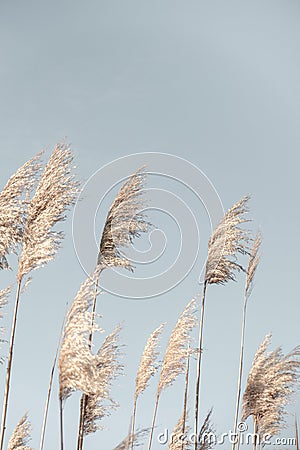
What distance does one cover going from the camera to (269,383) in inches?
276

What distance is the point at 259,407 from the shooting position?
698 centimetres

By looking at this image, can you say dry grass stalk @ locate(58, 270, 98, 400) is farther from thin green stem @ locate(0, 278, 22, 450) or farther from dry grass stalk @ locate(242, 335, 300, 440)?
dry grass stalk @ locate(242, 335, 300, 440)

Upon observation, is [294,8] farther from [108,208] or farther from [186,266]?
[108,208]

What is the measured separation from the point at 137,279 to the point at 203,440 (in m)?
1.81

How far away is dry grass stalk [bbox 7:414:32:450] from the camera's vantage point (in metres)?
8.29

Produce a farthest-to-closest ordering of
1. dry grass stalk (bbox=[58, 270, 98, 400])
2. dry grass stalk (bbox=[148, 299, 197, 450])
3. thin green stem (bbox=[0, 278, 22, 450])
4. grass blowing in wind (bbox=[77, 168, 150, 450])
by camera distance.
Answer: dry grass stalk (bbox=[148, 299, 197, 450]), grass blowing in wind (bbox=[77, 168, 150, 450]), thin green stem (bbox=[0, 278, 22, 450]), dry grass stalk (bbox=[58, 270, 98, 400])

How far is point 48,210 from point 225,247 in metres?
2.39

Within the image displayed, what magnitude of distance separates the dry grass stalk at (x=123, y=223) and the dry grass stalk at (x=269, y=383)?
2.05m

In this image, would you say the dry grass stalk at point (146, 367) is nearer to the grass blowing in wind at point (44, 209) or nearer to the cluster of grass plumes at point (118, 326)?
the cluster of grass plumes at point (118, 326)

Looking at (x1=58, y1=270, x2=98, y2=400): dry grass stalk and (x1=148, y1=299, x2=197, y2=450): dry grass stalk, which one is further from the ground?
(x1=148, y1=299, x2=197, y2=450): dry grass stalk

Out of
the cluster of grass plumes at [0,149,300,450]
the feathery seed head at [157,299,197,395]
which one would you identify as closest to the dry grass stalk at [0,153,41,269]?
the cluster of grass plumes at [0,149,300,450]

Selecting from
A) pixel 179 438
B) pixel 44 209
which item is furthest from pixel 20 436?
pixel 44 209

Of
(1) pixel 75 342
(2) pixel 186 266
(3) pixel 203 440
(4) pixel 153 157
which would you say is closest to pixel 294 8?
(4) pixel 153 157

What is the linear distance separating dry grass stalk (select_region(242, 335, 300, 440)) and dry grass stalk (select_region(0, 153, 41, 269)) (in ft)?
10.3
